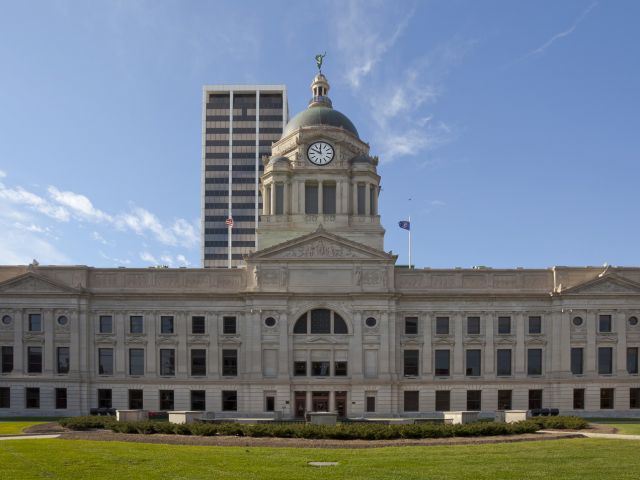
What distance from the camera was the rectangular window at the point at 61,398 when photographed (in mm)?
65188

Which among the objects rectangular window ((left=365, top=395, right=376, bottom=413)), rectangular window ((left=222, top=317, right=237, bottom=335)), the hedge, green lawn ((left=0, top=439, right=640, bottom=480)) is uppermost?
rectangular window ((left=222, top=317, right=237, bottom=335))

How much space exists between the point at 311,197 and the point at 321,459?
1754 inches

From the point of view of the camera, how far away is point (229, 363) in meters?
66.4

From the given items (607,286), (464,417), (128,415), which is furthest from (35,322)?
(607,286)

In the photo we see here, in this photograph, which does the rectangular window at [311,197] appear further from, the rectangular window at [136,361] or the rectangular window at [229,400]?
the rectangular window at [136,361]

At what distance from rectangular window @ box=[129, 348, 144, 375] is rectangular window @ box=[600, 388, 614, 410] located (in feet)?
149

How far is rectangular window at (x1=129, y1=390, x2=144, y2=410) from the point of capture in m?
66.1

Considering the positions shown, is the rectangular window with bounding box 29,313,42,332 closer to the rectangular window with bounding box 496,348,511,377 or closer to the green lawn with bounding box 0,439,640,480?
A: the green lawn with bounding box 0,439,640,480

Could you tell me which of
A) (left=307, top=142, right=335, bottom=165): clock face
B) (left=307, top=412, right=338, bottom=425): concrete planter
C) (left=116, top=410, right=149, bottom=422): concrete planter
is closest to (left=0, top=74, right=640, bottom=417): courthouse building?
(left=307, top=142, right=335, bottom=165): clock face

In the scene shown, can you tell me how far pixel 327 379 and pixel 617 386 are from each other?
2840cm

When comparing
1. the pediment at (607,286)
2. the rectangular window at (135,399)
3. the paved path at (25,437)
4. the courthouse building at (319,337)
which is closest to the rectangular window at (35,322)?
the courthouse building at (319,337)

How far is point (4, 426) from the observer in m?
49.5

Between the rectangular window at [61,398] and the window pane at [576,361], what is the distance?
49.8m

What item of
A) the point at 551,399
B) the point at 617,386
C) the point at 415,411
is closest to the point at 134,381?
the point at 415,411
